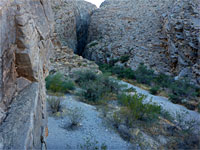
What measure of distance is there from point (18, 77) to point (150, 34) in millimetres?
14822

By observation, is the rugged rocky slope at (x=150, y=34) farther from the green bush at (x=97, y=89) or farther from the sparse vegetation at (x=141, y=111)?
the sparse vegetation at (x=141, y=111)

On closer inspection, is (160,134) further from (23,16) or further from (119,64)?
(119,64)

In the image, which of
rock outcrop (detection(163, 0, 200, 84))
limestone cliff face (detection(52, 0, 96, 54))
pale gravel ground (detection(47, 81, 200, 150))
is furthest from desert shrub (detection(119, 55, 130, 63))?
pale gravel ground (detection(47, 81, 200, 150))

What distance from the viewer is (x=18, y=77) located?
7.16 feet

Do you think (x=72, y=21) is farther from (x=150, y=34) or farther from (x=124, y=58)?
(x=150, y=34)

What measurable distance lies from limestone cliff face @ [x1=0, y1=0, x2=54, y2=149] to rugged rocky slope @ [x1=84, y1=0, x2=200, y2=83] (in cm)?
972

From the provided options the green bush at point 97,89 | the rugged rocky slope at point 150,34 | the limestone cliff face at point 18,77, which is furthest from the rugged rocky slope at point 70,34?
the limestone cliff face at point 18,77

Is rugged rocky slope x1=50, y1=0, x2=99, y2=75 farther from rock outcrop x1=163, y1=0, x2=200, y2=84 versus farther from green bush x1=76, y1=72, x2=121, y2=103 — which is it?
rock outcrop x1=163, y1=0, x2=200, y2=84

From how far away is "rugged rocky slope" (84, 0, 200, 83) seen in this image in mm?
11055

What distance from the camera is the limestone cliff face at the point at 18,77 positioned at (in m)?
1.67

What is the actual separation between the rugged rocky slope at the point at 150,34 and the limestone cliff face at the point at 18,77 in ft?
31.9

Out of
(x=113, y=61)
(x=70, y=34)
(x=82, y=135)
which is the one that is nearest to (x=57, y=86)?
(x=82, y=135)

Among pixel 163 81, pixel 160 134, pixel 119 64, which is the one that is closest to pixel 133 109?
pixel 160 134

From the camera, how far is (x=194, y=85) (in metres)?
9.29
